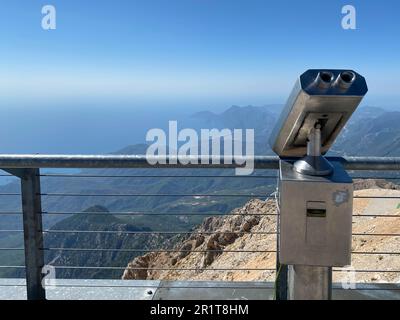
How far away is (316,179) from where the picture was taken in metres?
2.14

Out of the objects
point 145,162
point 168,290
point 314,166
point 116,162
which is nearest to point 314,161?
point 314,166

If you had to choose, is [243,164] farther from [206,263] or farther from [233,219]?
[233,219]

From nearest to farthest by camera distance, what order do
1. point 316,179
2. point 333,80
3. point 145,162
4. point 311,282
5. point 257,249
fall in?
point 333,80, point 316,179, point 311,282, point 145,162, point 257,249

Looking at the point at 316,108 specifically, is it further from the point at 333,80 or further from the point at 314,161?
the point at 314,161

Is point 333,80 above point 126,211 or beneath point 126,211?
above

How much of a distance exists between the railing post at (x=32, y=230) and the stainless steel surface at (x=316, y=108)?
63.5 inches

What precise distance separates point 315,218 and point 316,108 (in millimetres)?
530

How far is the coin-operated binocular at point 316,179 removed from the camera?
2016mm

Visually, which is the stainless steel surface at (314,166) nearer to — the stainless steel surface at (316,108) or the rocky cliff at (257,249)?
the stainless steel surface at (316,108)

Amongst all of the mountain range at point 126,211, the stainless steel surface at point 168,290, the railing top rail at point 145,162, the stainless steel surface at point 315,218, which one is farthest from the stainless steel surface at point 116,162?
the stainless steel surface at point 168,290

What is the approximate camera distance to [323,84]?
6.52 feet

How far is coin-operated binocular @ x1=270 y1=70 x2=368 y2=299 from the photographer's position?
6.61ft

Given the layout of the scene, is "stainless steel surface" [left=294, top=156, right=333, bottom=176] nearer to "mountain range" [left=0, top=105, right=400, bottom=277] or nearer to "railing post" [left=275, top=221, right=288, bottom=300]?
"mountain range" [left=0, top=105, right=400, bottom=277]
